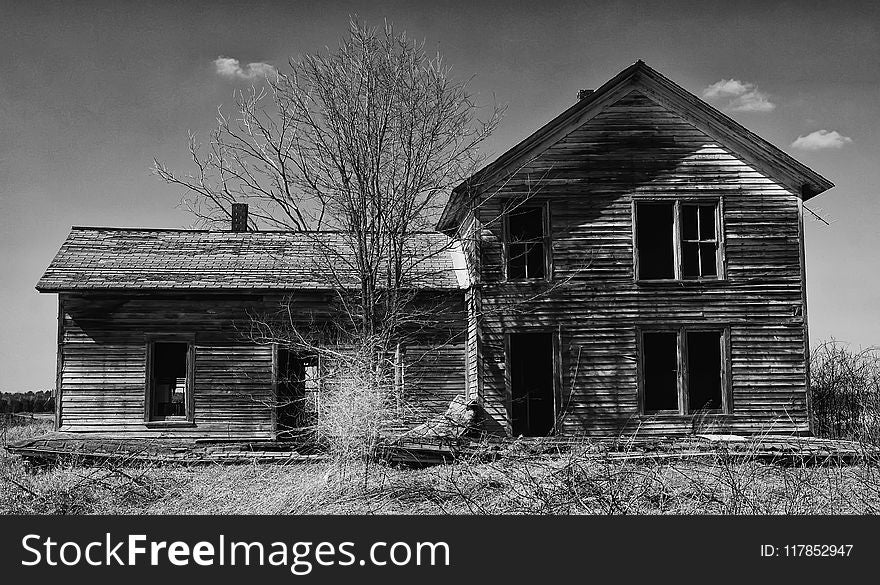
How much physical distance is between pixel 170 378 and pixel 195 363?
0.83 meters

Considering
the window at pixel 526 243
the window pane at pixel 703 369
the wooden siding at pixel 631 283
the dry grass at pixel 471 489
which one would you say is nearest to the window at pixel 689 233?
the wooden siding at pixel 631 283

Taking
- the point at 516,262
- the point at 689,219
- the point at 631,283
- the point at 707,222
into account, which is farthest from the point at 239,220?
the point at 707,222

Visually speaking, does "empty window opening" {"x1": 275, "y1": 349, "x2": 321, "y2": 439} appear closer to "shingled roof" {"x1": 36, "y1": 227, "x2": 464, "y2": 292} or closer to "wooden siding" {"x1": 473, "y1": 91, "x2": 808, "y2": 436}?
"shingled roof" {"x1": 36, "y1": 227, "x2": 464, "y2": 292}

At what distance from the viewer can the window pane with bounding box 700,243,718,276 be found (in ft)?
58.9

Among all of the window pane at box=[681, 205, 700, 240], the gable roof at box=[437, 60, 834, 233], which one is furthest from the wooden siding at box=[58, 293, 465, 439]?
the window pane at box=[681, 205, 700, 240]

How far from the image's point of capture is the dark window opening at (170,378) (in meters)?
17.5

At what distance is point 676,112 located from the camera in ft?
56.1

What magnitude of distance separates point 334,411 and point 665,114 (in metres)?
9.79

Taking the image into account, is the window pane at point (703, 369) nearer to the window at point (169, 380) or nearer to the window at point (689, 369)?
the window at point (689, 369)

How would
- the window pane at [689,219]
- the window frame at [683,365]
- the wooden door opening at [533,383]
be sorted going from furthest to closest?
1. the wooden door opening at [533,383]
2. the window pane at [689,219]
3. the window frame at [683,365]

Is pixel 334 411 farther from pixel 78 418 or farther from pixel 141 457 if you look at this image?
pixel 78 418

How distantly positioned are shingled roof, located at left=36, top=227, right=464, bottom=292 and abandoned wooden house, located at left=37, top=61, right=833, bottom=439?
8cm

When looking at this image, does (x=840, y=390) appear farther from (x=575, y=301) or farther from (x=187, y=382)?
(x=187, y=382)

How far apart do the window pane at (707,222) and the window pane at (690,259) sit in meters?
0.32
